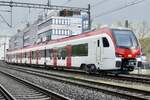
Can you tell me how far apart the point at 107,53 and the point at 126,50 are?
3.91 ft

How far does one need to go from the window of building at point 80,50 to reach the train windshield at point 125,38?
12.7ft

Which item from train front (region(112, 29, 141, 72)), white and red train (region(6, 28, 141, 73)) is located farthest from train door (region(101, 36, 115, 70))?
train front (region(112, 29, 141, 72))

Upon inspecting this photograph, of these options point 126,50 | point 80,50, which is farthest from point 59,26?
point 126,50

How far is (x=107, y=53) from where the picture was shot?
78.0 ft

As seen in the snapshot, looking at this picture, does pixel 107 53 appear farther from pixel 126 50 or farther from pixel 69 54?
pixel 69 54

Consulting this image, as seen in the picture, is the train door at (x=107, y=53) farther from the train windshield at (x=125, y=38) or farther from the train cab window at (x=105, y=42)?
the train windshield at (x=125, y=38)

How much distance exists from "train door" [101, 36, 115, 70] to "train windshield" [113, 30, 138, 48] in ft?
1.60

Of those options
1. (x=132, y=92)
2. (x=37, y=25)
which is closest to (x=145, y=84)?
(x=132, y=92)

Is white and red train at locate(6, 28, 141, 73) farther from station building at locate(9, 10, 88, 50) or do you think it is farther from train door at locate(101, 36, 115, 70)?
station building at locate(9, 10, 88, 50)

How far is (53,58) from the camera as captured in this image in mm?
37469

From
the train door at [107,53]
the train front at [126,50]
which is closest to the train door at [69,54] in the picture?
the train door at [107,53]

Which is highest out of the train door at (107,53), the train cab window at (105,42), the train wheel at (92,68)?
the train cab window at (105,42)

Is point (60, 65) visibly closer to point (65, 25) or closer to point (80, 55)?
point (80, 55)

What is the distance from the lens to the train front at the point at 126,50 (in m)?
23.2
